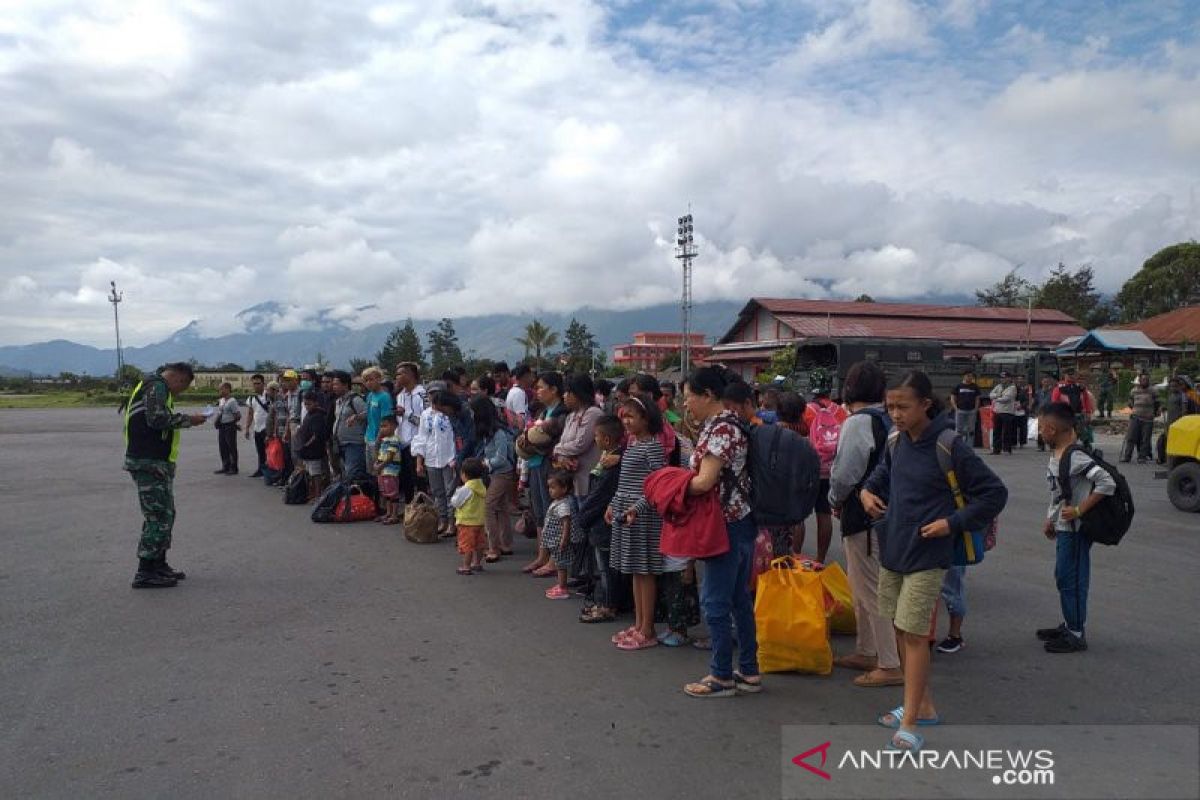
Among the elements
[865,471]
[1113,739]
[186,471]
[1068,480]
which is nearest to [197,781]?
[865,471]

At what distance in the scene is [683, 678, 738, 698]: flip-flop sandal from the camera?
4.23m

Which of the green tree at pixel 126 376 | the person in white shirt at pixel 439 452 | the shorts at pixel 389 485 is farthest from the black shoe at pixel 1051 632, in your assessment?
the green tree at pixel 126 376

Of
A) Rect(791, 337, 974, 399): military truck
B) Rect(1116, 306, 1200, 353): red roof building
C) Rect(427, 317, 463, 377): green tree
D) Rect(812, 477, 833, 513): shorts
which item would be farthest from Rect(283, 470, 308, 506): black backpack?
Rect(427, 317, 463, 377): green tree

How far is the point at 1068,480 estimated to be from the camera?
15.9ft

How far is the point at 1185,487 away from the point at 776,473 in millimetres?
8138

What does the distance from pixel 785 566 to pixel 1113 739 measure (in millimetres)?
1744

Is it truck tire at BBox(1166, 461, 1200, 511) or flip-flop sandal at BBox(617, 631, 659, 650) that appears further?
A: truck tire at BBox(1166, 461, 1200, 511)

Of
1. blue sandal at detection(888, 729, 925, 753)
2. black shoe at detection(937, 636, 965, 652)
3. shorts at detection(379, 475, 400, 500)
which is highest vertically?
shorts at detection(379, 475, 400, 500)

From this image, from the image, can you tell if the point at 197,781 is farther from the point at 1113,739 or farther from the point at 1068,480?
the point at 1068,480

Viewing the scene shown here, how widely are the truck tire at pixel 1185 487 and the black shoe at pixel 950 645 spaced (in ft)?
21.6

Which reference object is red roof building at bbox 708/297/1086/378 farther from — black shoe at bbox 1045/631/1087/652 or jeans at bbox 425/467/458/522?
black shoe at bbox 1045/631/1087/652

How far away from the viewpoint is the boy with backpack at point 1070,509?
15.5 ft

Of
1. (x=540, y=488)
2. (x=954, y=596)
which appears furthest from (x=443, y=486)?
(x=954, y=596)

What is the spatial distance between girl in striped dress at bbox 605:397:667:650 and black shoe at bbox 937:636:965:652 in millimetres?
1765
